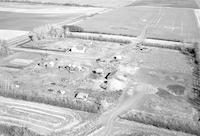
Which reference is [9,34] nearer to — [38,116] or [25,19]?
[25,19]

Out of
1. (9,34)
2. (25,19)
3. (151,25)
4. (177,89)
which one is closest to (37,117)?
(177,89)

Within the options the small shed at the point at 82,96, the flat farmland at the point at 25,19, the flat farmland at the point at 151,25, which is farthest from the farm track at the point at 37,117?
the flat farmland at the point at 25,19

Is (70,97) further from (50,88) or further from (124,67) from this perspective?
(124,67)

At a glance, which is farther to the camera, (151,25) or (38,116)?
(151,25)

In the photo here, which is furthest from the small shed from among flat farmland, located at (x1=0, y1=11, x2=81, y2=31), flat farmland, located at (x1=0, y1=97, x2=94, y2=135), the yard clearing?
flat farmland, located at (x1=0, y1=11, x2=81, y2=31)

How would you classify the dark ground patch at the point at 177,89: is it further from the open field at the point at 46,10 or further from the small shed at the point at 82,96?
the open field at the point at 46,10

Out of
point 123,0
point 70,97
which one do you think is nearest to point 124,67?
point 70,97
